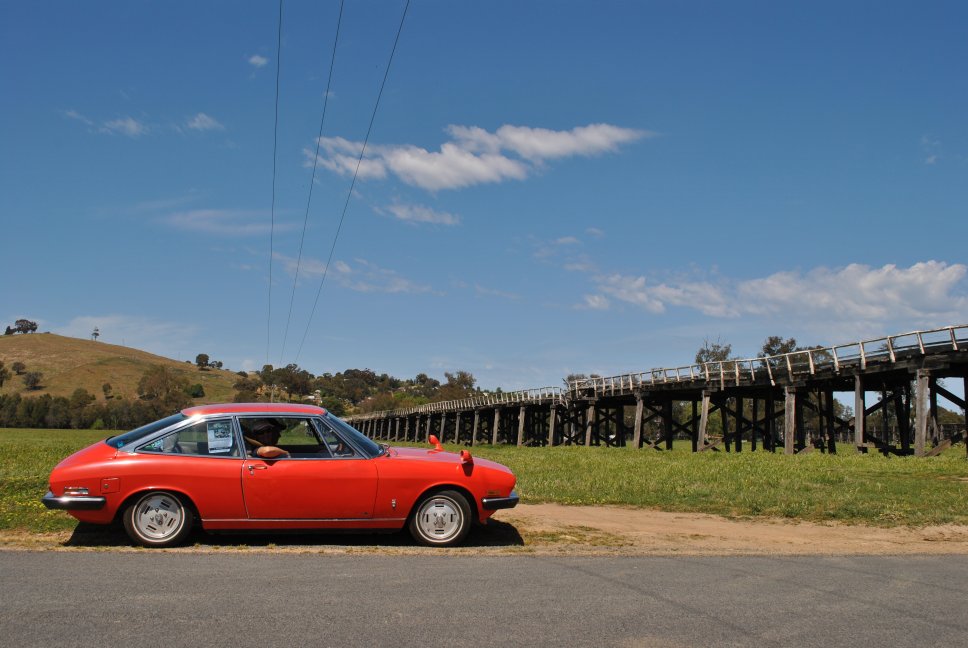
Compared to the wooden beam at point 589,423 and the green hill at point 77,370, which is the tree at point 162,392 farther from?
the wooden beam at point 589,423

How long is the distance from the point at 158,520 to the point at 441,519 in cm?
286

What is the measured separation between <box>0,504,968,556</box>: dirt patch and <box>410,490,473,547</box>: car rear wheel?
173 mm

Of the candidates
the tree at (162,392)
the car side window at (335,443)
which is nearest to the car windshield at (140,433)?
the car side window at (335,443)

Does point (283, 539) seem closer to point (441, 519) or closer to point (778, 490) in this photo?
point (441, 519)

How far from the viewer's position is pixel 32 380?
15812 cm

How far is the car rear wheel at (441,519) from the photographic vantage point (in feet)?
27.1

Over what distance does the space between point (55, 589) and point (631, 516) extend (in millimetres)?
7365

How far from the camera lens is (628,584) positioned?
651 cm

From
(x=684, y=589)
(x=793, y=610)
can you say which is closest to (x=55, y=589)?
(x=684, y=589)

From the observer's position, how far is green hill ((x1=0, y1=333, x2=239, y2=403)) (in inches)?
6240

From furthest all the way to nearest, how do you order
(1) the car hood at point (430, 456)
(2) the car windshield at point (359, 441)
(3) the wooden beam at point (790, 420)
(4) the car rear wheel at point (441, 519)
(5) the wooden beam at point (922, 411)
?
(3) the wooden beam at point (790, 420) < (5) the wooden beam at point (922, 411) < (1) the car hood at point (430, 456) < (2) the car windshield at point (359, 441) < (4) the car rear wheel at point (441, 519)

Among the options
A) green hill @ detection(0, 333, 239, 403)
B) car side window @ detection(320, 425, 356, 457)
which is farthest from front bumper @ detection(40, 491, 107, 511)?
green hill @ detection(0, 333, 239, 403)

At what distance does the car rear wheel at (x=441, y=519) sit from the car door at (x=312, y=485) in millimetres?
536

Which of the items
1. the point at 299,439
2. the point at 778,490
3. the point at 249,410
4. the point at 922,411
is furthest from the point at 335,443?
the point at 922,411
